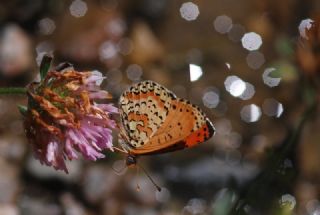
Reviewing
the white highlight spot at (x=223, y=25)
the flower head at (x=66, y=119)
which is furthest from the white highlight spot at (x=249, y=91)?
the flower head at (x=66, y=119)

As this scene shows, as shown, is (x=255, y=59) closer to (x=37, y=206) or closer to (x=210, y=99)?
(x=210, y=99)

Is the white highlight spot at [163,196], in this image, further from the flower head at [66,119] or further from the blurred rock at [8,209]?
the flower head at [66,119]

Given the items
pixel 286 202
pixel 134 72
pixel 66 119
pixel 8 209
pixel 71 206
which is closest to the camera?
pixel 66 119

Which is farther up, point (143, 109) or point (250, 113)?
point (143, 109)

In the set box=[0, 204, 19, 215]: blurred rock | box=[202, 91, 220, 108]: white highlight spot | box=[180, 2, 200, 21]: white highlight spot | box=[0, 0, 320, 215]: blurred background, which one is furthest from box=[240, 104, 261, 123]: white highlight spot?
box=[0, 204, 19, 215]: blurred rock

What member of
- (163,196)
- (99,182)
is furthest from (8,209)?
(163,196)

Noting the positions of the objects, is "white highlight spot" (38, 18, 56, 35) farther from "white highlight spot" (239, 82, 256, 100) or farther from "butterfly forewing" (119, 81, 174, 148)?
"butterfly forewing" (119, 81, 174, 148)

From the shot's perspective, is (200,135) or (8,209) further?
(8,209)
